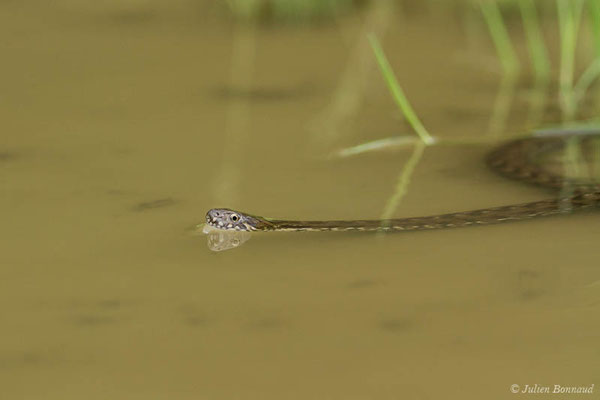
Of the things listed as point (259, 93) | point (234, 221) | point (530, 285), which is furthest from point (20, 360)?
point (259, 93)

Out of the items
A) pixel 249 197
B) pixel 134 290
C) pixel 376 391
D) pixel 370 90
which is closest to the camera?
pixel 376 391

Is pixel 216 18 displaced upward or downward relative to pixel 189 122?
upward

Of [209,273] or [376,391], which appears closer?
[376,391]

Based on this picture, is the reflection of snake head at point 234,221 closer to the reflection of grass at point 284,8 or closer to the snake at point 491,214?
the snake at point 491,214

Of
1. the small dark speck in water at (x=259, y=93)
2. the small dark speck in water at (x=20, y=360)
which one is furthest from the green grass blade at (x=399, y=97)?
the small dark speck in water at (x=20, y=360)

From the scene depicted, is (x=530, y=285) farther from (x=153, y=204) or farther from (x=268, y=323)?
(x=153, y=204)

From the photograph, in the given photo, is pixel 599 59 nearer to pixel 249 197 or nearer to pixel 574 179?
pixel 574 179

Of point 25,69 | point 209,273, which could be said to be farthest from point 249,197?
point 25,69

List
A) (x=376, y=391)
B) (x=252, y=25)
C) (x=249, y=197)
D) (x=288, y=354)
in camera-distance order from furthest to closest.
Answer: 1. (x=252, y=25)
2. (x=249, y=197)
3. (x=288, y=354)
4. (x=376, y=391)
